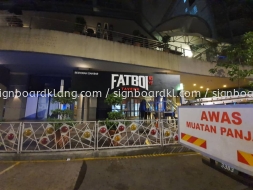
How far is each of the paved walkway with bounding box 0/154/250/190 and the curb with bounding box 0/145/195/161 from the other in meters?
0.21

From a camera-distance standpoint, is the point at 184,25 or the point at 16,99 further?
the point at 184,25

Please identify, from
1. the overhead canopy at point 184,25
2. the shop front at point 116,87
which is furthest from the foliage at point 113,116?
the overhead canopy at point 184,25

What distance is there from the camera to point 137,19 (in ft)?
49.3

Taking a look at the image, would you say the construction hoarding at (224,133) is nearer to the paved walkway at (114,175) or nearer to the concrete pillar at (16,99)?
the paved walkway at (114,175)

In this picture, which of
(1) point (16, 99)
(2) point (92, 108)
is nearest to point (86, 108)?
(2) point (92, 108)

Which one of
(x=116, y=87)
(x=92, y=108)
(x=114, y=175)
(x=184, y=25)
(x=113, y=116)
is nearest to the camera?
(x=114, y=175)

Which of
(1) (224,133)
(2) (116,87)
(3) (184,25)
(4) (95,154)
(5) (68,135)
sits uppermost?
(3) (184,25)

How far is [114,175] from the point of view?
3.17 m

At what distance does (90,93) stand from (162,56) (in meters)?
5.84

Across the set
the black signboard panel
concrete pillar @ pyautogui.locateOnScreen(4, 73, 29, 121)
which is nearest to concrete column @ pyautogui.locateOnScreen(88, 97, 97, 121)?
the black signboard panel

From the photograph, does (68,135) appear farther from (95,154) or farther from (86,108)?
(86,108)

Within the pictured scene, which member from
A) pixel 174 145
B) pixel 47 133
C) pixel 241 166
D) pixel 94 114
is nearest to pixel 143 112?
pixel 94 114

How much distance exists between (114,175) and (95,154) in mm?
1271

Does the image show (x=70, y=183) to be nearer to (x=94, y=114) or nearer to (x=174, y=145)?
(x=174, y=145)
